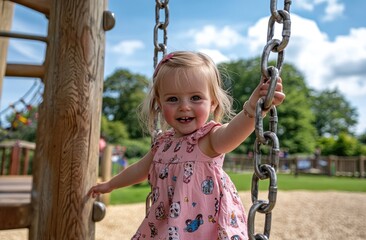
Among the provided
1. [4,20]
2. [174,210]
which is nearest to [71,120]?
[174,210]

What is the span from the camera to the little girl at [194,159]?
4.52ft

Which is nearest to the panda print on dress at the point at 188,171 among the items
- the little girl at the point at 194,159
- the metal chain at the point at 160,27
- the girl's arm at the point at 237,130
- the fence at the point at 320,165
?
the little girl at the point at 194,159

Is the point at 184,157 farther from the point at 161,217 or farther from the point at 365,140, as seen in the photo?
the point at 365,140

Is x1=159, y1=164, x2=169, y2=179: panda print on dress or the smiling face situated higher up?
the smiling face

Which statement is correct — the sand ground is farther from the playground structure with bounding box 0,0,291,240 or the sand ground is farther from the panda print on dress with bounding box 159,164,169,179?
the panda print on dress with bounding box 159,164,169,179

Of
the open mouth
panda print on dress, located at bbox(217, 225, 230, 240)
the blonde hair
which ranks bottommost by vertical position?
panda print on dress, located at bbox(217, 225, 230, 240)

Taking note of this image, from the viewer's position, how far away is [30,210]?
2.38 m

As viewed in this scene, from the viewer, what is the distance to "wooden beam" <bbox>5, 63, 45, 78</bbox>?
8.38 feet

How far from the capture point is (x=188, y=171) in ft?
4.75

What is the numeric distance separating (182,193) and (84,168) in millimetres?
776

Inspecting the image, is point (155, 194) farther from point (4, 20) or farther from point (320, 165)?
point (320, 165)

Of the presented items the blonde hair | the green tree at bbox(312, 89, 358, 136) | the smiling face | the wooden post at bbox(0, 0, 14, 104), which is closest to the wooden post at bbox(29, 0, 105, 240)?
the blonde hair

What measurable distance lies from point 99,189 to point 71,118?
40 cm

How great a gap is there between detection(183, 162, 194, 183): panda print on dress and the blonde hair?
28cm
